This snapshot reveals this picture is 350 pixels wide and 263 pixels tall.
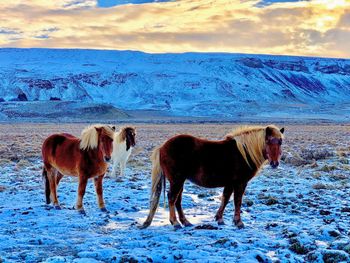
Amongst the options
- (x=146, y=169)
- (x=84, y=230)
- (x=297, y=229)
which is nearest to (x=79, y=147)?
(x=84, y=230)

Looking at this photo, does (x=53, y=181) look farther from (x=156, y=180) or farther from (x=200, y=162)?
(x=200, y=162)

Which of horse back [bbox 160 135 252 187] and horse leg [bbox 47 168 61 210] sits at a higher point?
horse back [bbox 160 135 252 187]

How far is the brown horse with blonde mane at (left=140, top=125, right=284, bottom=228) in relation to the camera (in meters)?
7.23

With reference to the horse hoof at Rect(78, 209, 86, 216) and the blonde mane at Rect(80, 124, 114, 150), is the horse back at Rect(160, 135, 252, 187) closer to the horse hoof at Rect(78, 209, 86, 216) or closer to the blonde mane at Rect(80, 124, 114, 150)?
the blonde mane at Rect(80, 124, 114, 150)

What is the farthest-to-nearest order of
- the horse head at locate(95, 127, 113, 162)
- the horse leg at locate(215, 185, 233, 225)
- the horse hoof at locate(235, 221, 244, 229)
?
the horse head at locate(95, 127, 113, 162)
the horse leg at locate(215, 185, 233, 225)
the horse hoof at locate(235, 221, 244, 229)

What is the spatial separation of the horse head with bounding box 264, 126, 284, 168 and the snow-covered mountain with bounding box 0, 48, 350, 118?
113105mm

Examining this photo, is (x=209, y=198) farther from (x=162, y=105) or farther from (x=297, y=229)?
(x=162, y=105)

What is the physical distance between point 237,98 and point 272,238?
15028 centimetres

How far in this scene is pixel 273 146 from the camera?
720 centimetres

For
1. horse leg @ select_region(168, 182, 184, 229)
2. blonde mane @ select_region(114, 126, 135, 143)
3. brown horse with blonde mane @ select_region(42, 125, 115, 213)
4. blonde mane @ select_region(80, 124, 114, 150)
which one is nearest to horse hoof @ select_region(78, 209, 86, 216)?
brown horse with blonde mane @ select_region(42, 125, 115, 213)

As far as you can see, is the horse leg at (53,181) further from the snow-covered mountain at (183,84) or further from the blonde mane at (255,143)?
the snow-covered mountain at (183,84)

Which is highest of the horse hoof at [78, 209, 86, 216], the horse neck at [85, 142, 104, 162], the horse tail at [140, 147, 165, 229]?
the horse neck at [85, 142, 104, 162]

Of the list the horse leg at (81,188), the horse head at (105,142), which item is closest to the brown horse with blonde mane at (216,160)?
the horse head at (105,142)

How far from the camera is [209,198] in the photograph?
10234 millimetres
